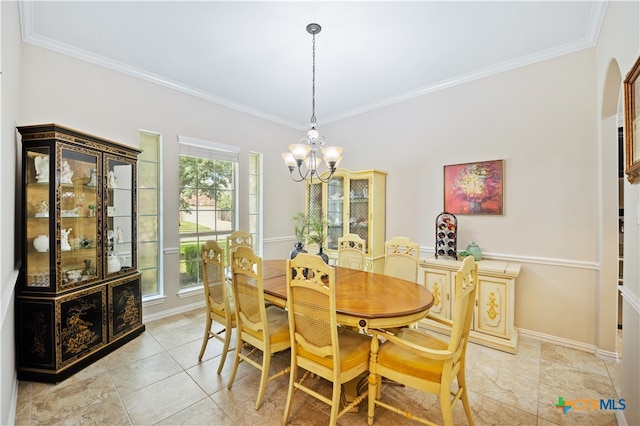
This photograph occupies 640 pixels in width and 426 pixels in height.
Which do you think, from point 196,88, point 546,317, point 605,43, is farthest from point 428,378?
point 196,88

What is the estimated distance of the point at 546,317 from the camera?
9.39ft

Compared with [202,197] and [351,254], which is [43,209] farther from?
[351,254]

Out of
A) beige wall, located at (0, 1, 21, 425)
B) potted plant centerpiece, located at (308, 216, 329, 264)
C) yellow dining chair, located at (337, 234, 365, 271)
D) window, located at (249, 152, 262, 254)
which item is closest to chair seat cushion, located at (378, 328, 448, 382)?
potted plant centerpiece, located at (308, 216, 329, 264)

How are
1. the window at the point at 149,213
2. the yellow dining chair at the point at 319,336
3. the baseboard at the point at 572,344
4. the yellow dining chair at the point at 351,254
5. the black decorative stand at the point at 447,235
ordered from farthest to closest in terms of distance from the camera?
the window at the point at 149,213 → the black decorative stand at the point at 447,235 → the yellow dining chair at the point at 351,254 → the baseboard at the point at 572,344 → the yellow dining chair at the point at 319,336

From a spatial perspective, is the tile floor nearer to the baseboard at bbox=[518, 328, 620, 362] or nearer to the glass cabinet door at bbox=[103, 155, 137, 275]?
the baseboard at bbox=[518, 328, 620, 362]

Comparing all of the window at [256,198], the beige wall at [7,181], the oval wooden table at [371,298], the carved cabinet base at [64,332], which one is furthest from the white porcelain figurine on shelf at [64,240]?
the window at [256,198]

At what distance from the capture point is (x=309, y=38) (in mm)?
2592

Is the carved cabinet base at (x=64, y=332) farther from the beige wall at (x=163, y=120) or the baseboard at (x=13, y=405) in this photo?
the beige wall at (x=163, y=120)

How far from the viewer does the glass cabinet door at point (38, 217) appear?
227 centimetres

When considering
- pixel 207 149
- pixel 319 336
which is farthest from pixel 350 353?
pixel 207 149

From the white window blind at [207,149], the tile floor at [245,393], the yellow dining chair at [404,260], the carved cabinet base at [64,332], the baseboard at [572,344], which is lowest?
the tile floor at [245,393]

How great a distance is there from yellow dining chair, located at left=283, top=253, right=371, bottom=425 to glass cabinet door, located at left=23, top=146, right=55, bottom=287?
83.0 inches

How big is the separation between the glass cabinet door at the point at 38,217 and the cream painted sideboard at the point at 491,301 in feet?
11.5

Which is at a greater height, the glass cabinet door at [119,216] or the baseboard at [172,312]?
the glass cabinet door at [119,216]
